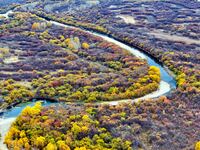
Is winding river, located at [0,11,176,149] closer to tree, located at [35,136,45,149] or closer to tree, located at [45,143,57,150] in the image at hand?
tree, located at [35,136,45,149]

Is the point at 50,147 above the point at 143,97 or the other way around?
above

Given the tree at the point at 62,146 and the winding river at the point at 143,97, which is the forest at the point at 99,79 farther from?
the winding river at the point at 143,97

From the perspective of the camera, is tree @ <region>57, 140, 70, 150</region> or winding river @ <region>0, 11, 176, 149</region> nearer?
tree @ <region>57, 140, 70, 150</region>

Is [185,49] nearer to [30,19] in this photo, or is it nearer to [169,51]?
[169,51]

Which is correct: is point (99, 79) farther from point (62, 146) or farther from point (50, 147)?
point (50, 147)

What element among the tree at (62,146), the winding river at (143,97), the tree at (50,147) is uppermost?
the tree at (50,147)

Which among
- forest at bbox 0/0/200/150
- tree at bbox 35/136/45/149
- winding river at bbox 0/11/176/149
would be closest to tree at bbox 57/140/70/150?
forest at bbox 0/0/200/150

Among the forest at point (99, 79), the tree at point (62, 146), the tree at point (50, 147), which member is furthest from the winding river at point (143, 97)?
the tree at point (62, 146)

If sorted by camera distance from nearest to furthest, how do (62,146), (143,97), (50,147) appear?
(50,147) < (62,146) < (143,97)

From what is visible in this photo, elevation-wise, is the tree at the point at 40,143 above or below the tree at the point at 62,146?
above

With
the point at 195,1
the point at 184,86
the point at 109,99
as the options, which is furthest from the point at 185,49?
the point at 195,1

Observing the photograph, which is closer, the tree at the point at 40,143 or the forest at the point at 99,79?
the tree at the point at 40,143

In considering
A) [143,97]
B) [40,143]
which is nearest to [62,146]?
[40,143]
